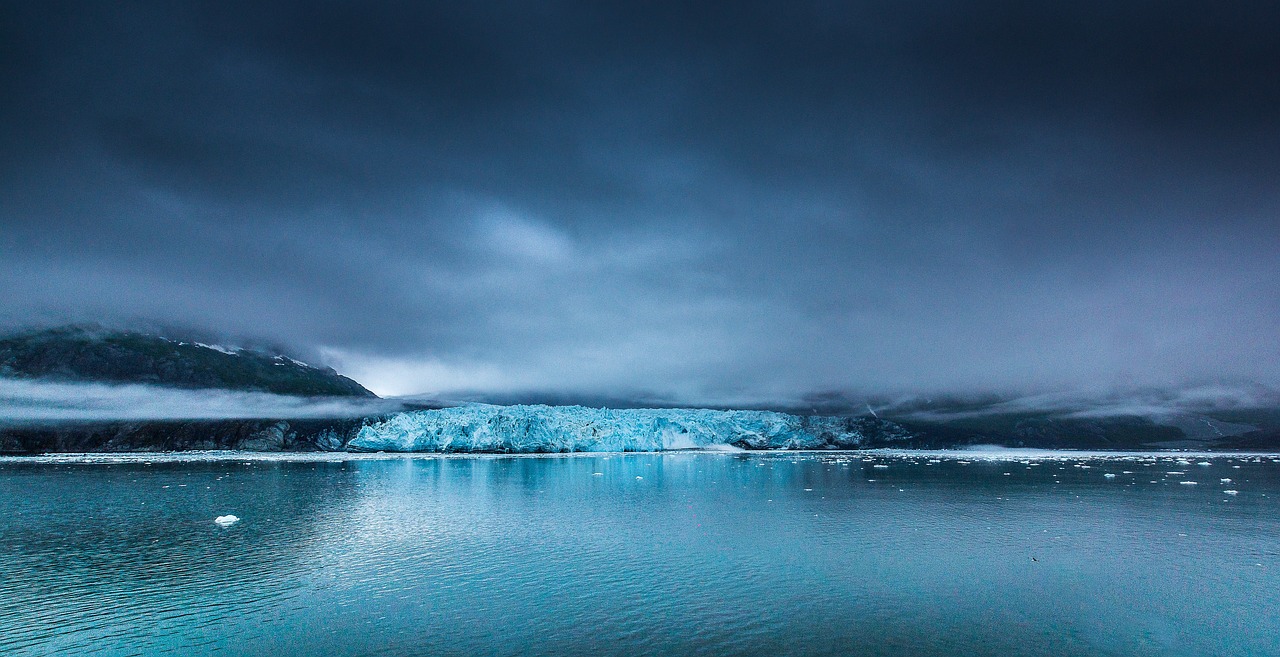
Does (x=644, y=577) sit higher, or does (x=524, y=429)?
(x=524, y=429)

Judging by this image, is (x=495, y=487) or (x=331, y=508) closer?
(x=331, y=508)

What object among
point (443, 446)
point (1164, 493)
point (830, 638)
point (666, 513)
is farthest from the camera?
point (443, 446)

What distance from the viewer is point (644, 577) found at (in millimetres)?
26422

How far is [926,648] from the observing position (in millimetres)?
17922

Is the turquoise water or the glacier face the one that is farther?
the glacier face

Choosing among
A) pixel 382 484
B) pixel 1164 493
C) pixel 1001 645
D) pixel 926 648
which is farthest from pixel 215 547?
pixel 1164 493

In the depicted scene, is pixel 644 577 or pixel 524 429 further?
pixel 524 429

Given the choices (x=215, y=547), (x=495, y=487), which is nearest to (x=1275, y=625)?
(x=215, y=547)

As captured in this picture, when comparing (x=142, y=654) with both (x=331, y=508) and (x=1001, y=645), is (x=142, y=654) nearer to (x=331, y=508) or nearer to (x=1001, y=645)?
(x=1001, y=645)

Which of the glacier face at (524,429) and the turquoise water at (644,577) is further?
the glacier face at (524,429)

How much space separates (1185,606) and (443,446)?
543ft

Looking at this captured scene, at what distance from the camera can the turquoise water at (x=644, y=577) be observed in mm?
18750

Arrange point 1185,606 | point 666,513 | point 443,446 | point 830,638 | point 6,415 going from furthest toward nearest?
point 6,415
point 443,446
point 666,513
point 1185,606
point 830,638

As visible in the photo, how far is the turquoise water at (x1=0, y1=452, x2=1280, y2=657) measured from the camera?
1875 cm
